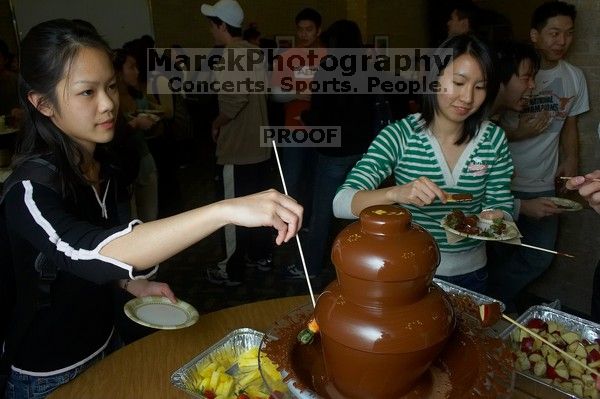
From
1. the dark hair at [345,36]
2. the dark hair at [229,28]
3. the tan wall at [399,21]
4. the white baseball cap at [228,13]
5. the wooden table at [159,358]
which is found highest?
the tan wall at [399,21]

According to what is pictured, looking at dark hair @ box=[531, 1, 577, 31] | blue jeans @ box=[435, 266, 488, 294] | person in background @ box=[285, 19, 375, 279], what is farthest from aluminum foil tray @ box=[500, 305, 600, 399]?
person in background @ box=[285, 19, 375, 279]

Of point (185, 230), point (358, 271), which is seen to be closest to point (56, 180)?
point (185, 230)

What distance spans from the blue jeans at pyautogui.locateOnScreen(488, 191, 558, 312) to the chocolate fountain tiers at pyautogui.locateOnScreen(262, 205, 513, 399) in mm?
2134

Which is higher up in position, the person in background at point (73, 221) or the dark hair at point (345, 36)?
the dark hair at point (345, 36)

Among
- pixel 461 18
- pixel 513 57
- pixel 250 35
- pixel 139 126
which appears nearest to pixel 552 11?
pixel 513 57

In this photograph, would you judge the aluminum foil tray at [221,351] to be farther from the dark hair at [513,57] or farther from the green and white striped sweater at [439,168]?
the dark hair at [513,57]

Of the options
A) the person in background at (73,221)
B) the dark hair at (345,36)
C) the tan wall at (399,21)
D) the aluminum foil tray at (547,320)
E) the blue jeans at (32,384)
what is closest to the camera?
the person in background at (73,221)

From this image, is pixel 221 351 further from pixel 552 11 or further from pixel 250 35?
pixel 250 35

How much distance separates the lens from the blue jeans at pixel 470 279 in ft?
6.71

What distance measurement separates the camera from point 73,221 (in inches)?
49.8

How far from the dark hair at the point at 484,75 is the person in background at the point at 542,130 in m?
0.96

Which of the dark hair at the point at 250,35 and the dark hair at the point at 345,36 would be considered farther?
the dark hair at the point at 250,35

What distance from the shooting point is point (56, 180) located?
4.46 feet

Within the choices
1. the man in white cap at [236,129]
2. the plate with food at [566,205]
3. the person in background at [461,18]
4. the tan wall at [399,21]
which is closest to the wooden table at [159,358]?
the plate with food at [566,205]
